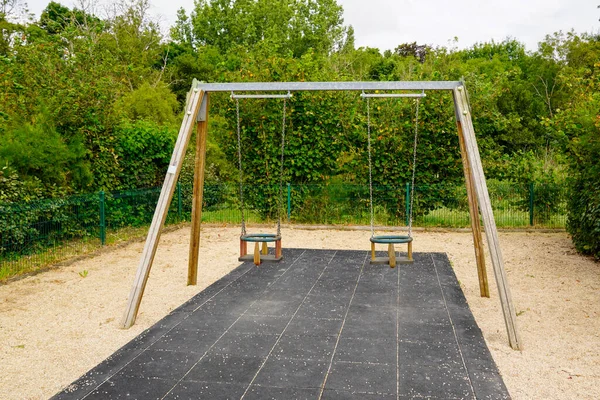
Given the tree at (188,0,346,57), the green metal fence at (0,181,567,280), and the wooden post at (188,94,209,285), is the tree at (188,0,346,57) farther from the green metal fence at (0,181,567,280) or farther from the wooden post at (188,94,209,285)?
the wooden post at (188,94,209,285)

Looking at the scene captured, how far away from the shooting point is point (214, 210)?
47.0 feet

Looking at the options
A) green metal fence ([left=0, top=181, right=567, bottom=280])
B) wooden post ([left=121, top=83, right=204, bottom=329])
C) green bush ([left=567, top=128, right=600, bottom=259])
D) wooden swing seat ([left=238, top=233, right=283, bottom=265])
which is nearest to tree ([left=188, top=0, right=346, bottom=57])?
green metal fence ([left=0, top=181, right=567, bottom=280])

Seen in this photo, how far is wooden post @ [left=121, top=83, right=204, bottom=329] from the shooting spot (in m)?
5.80

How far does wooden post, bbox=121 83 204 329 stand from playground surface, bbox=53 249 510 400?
1.14ft

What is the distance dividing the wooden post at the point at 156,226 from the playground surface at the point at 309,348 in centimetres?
35

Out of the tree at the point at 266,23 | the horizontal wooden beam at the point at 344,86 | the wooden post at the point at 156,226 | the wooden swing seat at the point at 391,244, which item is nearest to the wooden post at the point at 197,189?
the horizontal wooden beam at the point at 344,86

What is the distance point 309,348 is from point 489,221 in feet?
7.13

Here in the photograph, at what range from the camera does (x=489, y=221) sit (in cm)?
554

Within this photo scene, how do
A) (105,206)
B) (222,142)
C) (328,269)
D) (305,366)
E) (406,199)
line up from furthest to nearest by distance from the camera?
1. (222,142)
2. (406,199)
3. (105,206)
4. (328,269)
5. (305,366)

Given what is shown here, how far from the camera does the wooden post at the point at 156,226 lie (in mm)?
5797

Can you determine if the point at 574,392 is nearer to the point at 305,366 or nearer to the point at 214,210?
the point at 305,366

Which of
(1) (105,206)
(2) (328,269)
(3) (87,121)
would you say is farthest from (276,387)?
(3) (87,121)

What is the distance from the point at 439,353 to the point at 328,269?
12.3 ft

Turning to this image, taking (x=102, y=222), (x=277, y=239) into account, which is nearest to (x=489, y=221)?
(x=277, y=239)
